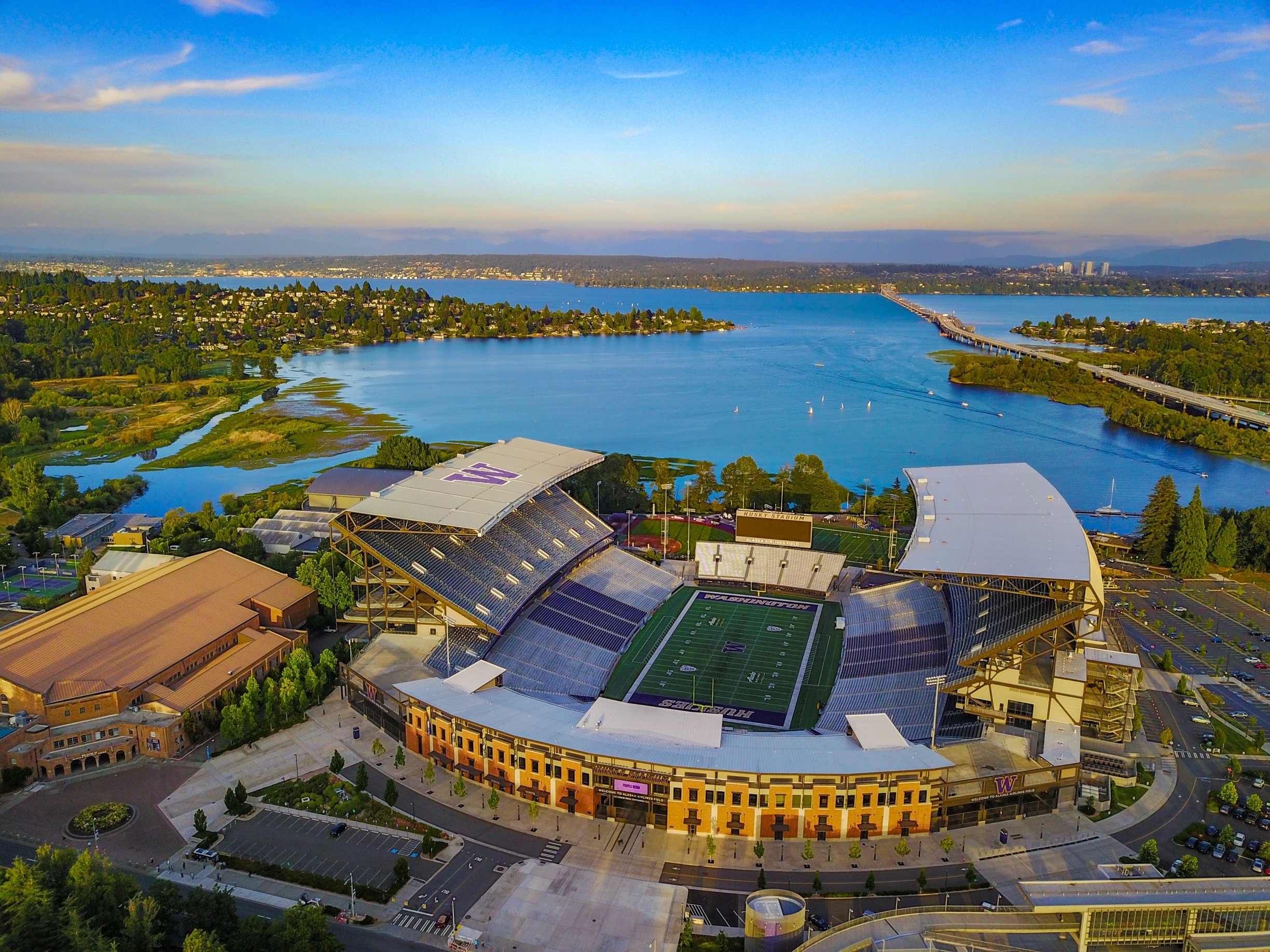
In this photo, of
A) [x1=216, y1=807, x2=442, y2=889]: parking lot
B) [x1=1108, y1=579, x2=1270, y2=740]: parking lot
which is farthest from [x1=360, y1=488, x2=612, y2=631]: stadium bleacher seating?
[x1=1108, y1=579, x2=1270, y2=740]: parking lot

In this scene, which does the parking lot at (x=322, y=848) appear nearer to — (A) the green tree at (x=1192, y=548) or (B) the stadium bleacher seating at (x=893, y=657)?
(B) the stadium bleacher seating at (x=893, y=657)

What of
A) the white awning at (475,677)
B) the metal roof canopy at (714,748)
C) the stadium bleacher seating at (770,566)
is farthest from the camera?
the stadium bleacher seating at (770,566)

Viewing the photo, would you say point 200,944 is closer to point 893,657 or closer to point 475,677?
point 475,677

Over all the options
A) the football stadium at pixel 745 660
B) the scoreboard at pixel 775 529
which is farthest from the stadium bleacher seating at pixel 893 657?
the scoreboard at pixel 775 529

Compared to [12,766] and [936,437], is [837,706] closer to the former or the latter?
[12,766]

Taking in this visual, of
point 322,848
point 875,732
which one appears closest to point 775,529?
point 875,732

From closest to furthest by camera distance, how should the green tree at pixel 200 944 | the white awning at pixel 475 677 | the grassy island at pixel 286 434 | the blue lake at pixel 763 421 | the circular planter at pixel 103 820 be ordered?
1. the green tree at pixel 200 944
2. the circular planter at pixel 103 820
3. the white awning at pixel 475 677
4. the blue lake at pixel 763 421
5. the grassy island at pixel 286 434
